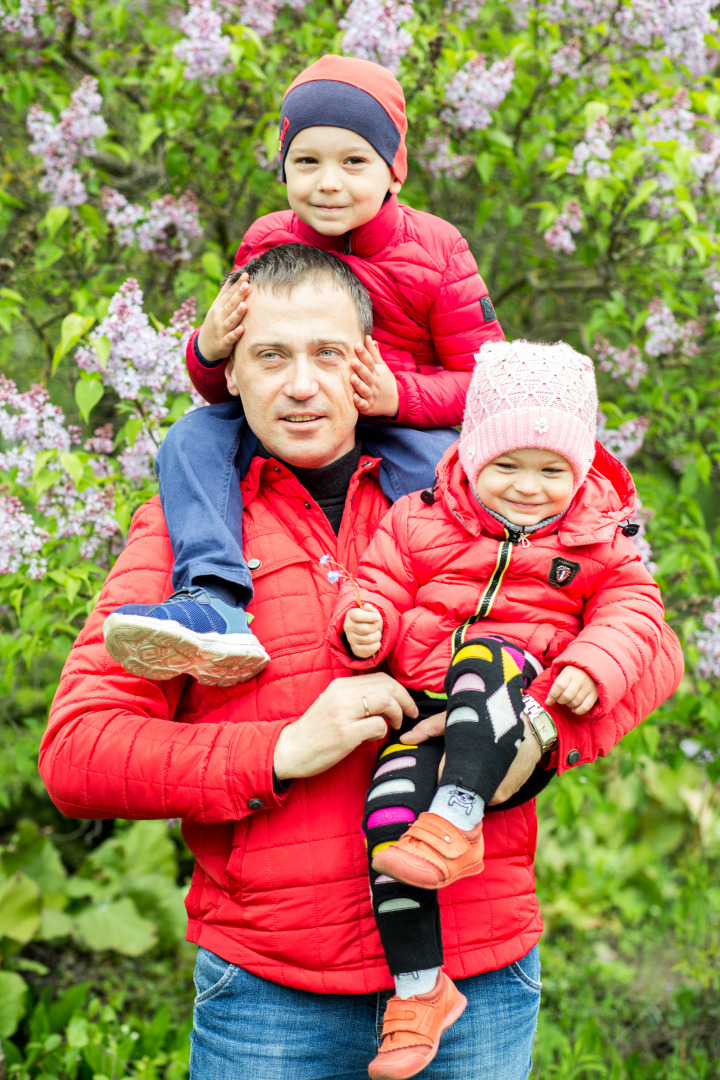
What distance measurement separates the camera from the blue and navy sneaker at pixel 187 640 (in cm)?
163

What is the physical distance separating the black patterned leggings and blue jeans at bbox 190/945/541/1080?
0.19 meters

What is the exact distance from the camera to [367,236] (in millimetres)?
2227

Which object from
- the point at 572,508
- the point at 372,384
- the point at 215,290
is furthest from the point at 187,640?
the point at 215,290

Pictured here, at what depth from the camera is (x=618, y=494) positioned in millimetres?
2012

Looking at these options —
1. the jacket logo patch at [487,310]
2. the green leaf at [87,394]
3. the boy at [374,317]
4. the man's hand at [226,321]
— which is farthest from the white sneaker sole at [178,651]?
the green leaf at [87,394]

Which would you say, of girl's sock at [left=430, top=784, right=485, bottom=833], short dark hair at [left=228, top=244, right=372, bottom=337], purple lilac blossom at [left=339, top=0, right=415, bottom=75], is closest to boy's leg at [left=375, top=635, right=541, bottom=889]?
→ girl's sock at [left=430, top=784, right=485, bottom=833]

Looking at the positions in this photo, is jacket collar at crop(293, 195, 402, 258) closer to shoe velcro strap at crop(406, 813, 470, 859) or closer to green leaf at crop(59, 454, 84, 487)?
green leaf at crop(59, 454, 84, 487)

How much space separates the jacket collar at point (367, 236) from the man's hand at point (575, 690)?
113cm

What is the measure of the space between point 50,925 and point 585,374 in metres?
3.37

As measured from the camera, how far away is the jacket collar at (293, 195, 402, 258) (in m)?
2.22

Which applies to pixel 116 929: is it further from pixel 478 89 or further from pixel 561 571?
pixel 478 89

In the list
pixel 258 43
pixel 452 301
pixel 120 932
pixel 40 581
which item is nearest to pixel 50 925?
pixel 120 932

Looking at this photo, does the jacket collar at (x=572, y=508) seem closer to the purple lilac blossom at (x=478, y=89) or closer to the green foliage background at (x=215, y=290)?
the green foliage background at (x=215, y=290)

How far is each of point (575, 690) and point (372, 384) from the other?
2.51 feet
